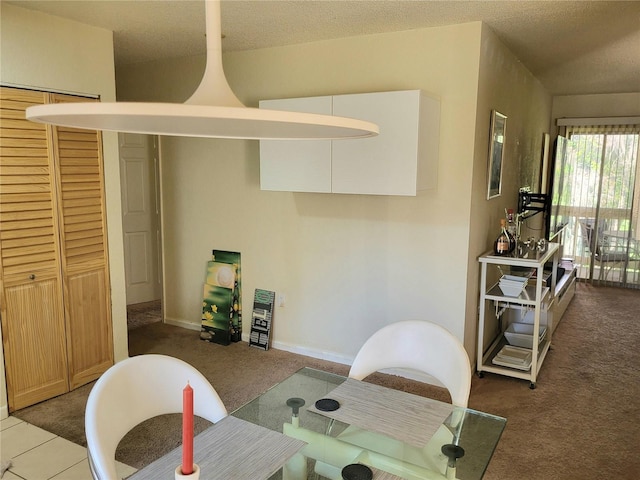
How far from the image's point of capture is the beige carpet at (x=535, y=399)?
8.47 ft

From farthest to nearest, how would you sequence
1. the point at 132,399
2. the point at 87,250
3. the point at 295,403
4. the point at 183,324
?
the point at 183,324, the point at 87,250, the point at 295,403, the point at 132,399

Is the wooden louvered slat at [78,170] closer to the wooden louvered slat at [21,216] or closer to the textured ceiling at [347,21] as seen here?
the wooden louvered slat at [21,216]

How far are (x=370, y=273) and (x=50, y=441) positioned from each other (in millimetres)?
2194

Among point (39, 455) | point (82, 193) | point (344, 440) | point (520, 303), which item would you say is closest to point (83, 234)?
point (82, 193)

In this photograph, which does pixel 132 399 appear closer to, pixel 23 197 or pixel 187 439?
pixel 187 439

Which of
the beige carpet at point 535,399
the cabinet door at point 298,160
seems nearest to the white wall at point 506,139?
the beige carpet at point 535,399

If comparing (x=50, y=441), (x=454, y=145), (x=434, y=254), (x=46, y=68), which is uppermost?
(x=46, y=68)

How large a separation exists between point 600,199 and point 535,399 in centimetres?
396

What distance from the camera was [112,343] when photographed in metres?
3.54

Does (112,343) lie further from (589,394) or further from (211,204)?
(589,394)

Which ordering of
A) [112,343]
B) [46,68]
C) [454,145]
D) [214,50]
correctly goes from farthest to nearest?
1. [112,343]
2. [454,145]
3. [46,68]
4. [214,50]

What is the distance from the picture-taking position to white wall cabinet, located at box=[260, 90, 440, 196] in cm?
304

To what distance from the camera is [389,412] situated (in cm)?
175

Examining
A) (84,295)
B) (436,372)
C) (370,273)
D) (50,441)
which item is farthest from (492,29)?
(50,441)
